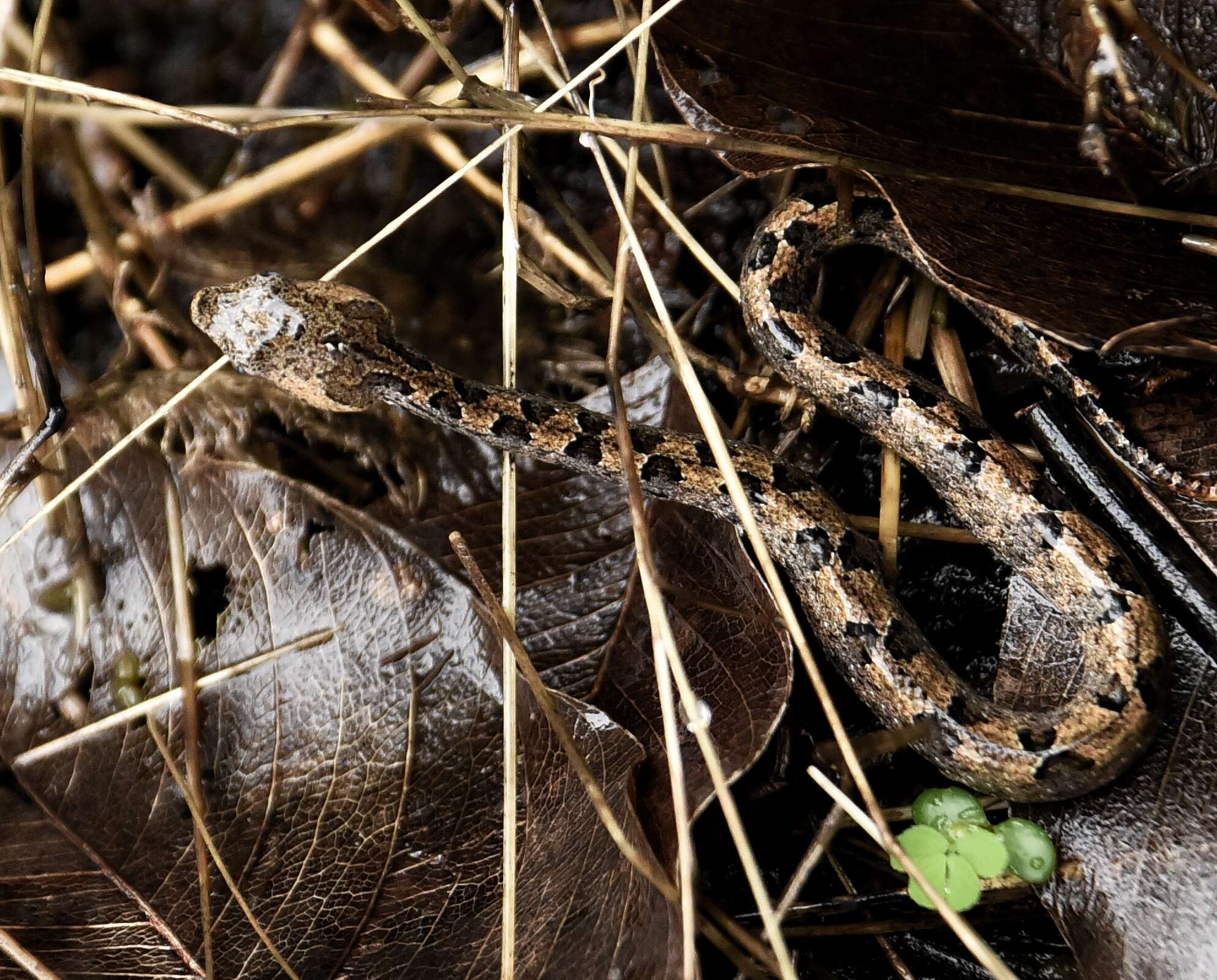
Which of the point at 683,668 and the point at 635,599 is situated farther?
the point at 635,599

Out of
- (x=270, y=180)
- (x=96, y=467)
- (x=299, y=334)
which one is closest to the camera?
(x=96, y=467)

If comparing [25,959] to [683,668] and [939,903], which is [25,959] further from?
[939,903]

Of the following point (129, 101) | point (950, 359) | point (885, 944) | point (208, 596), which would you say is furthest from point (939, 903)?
point (129, 101)

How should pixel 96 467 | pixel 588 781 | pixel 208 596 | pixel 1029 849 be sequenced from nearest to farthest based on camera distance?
pixel 588 781 → pixel 1029 849 → pixel 208 596 → pixel 96 467

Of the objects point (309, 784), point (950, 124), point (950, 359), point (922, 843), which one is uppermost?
point (950, 124)

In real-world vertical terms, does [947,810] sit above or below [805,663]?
below

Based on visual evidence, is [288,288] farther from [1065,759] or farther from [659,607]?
[1065,759]
